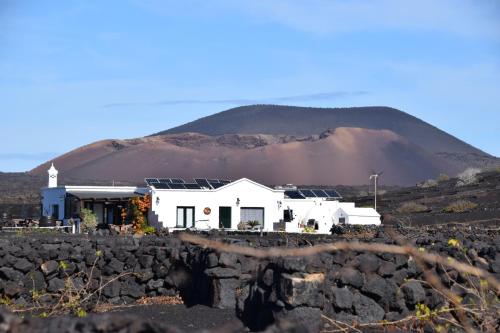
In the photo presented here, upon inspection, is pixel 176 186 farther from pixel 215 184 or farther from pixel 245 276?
pixel 245 276

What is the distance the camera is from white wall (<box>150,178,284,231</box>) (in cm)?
4747

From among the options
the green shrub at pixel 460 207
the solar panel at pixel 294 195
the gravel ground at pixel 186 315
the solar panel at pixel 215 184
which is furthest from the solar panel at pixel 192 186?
the gravel ground at pixel 186 315

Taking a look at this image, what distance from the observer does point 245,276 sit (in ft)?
52.7

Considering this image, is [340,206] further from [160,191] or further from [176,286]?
[176,286]

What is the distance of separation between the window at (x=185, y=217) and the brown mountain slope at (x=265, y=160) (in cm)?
9563

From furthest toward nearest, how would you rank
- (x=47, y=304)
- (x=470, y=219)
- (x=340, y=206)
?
(x=340, y=206), (x=470, y=219), (x=47, y=304)

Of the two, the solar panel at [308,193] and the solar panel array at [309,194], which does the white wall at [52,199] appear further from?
the solar panel at [308,193]

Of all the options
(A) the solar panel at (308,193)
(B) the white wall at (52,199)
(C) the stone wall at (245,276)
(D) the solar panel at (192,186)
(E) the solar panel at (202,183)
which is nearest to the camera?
(C) the stone wall at (245,276)

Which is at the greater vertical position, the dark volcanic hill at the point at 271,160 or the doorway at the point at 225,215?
the dark volcanic hill at the point at 271,160

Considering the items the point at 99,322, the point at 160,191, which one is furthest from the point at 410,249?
the point at 160,191

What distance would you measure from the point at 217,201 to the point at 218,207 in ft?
1.12

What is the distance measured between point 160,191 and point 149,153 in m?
125

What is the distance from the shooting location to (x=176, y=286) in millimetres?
17891

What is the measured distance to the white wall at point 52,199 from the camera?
177 ft
